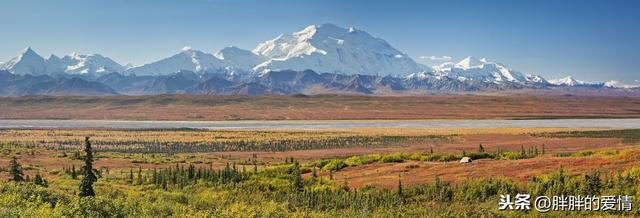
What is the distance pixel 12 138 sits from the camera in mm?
120375

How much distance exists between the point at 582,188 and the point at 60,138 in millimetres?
115069

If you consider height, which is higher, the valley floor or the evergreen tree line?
the valley floor

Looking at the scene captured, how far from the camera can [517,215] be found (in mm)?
26719

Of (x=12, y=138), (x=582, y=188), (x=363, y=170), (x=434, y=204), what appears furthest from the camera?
(x=12, y=138)

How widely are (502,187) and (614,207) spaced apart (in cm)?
690

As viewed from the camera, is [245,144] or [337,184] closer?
[337,184]

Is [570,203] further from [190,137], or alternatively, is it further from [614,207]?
[190,137]

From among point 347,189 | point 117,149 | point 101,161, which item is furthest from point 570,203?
point 117,149

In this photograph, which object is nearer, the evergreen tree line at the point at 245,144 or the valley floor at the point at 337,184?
the valley floor at the point at 337,184

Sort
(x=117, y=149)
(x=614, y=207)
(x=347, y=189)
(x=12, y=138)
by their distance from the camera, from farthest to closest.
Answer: (x=12, y=138) < (x=117, y=149) < (x=347, y=189) < (x=614, y=207)

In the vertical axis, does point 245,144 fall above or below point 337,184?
below

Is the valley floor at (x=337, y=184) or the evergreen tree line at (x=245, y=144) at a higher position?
the valley floor at (x=337, y=184)

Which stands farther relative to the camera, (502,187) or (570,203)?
(502,187)

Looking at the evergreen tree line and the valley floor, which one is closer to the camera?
the valley floor
